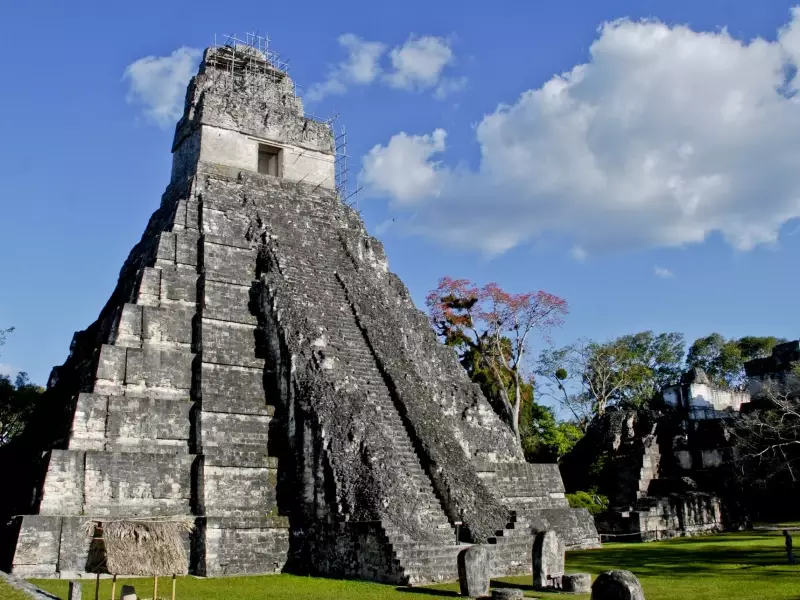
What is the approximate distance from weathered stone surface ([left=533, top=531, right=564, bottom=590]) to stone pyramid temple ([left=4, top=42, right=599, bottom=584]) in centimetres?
142

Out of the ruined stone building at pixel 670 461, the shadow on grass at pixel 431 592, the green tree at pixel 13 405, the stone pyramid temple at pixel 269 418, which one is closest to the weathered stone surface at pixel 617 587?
the shadow on grass at pixel 431 592

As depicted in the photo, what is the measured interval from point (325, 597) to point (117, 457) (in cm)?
518

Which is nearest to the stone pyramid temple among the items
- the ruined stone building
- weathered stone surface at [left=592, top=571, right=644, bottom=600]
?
weathered stone surface at [left=592, top=571, right=644, bottom=600]

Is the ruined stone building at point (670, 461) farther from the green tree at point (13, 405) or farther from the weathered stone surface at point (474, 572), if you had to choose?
the green tree at point (13, 405)

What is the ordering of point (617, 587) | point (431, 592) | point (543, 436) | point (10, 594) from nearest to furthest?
1. point (617, 587)
2. point (10, 594)
3. point (431, 592)
4. point (543, 436)

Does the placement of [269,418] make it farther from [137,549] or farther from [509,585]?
[137,549]

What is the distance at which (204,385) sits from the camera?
14.7 m

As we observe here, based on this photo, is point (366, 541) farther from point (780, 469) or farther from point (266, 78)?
point (780, 469)

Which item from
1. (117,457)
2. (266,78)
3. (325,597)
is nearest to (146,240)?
(266,78)

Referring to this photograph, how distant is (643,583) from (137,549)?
6943 mm

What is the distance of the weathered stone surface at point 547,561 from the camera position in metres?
11.0

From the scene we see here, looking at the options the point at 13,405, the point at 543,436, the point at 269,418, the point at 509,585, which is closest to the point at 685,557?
the point at 509,585

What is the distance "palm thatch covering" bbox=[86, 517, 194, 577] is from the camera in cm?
894

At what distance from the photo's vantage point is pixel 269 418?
14852 millimetres
